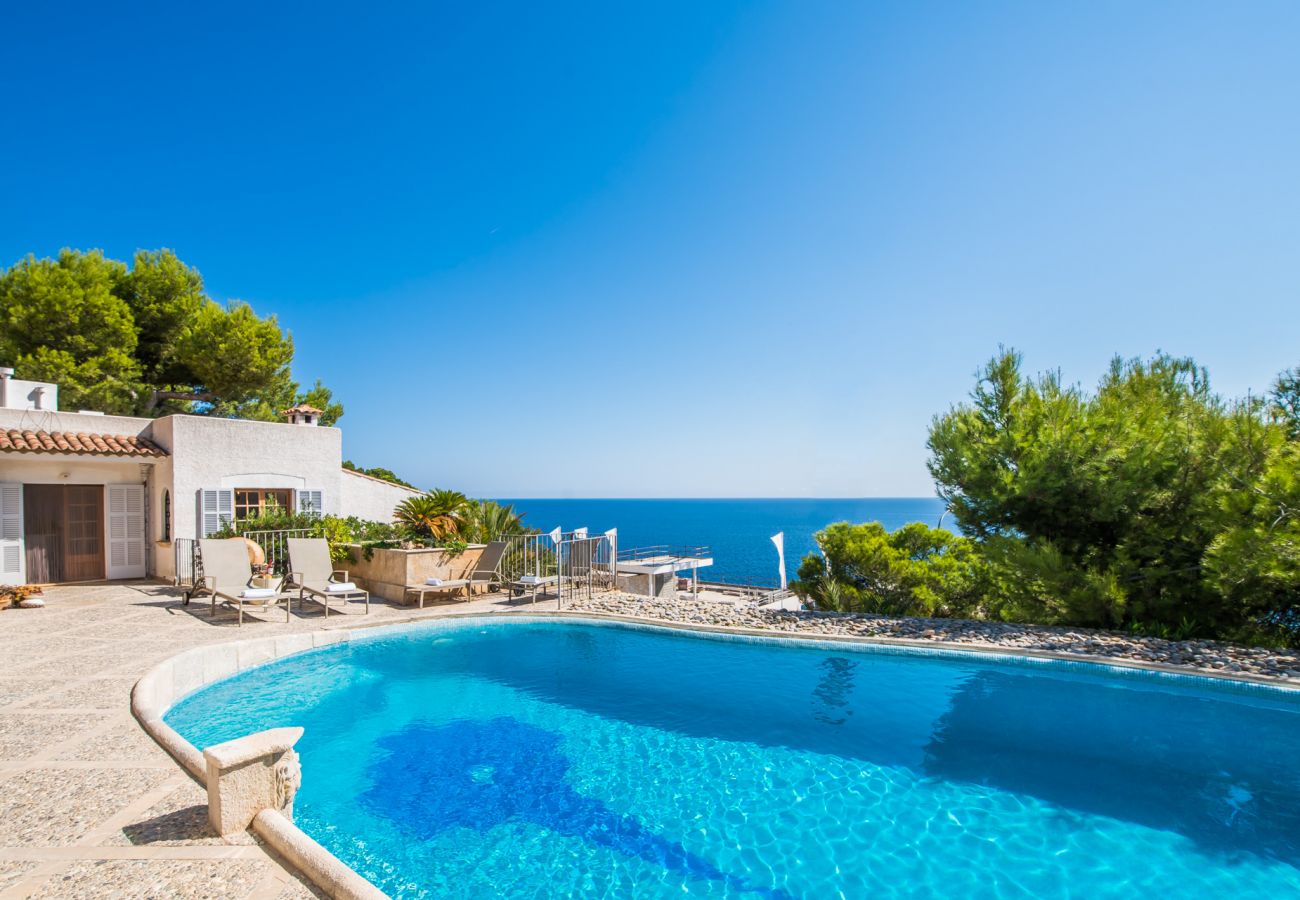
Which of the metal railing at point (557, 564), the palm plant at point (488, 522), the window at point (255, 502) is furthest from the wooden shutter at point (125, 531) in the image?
the metal railing at point (557, 564)

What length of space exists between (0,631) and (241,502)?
618cm

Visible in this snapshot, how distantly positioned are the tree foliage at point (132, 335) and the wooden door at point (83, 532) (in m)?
7.68

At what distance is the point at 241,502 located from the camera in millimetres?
15211

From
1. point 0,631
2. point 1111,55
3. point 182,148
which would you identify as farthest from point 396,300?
point 1111,55

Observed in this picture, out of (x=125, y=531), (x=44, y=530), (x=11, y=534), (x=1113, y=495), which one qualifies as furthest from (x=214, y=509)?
(x=1113, y=495)

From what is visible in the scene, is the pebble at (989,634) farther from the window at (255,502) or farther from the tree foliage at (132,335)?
the tree foliage at (132,335)

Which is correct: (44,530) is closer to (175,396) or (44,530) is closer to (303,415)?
(303,415)

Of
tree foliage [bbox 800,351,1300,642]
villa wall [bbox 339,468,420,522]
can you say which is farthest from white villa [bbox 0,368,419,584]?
tree foliage [bbox 800,351,1300,642]

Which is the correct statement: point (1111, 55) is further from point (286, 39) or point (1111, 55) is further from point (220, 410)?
point (220, 410)

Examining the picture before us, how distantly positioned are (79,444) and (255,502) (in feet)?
11.9

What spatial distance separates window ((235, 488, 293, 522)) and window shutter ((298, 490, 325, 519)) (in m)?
0.41

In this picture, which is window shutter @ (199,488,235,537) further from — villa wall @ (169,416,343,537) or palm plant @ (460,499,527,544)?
palm plant @ (460,499,527,544)

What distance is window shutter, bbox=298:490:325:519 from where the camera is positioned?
1611 cm

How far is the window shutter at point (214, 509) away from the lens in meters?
14.3
